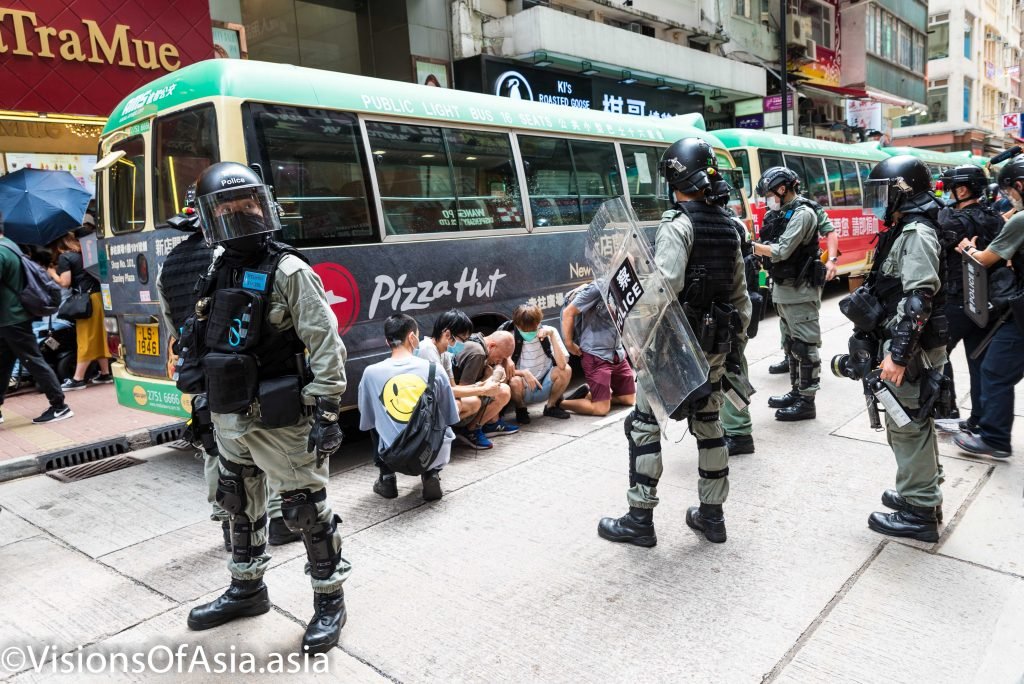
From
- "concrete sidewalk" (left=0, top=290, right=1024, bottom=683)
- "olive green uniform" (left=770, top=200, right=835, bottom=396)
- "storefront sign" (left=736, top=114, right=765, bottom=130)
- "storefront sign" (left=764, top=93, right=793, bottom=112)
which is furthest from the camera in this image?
"storefront sign" (left=736, top=114, right=765, bottom=130)

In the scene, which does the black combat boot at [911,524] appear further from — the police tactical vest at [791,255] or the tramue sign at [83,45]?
the tramue sign at [83,45]

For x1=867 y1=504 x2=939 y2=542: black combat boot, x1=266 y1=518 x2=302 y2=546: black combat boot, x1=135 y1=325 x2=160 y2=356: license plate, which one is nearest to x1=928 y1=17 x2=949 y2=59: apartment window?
x1=867 y1=504 x2=939 y2=542: black combat boot

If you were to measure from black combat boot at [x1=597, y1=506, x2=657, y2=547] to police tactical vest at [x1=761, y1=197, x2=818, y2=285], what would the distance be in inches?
120

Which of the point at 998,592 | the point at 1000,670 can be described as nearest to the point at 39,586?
the point at 1000,670

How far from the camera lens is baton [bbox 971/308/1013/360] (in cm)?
449

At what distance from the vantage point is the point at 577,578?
10.9 feet

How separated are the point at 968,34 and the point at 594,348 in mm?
47216

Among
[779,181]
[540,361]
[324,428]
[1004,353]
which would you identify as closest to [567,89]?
[779,181]

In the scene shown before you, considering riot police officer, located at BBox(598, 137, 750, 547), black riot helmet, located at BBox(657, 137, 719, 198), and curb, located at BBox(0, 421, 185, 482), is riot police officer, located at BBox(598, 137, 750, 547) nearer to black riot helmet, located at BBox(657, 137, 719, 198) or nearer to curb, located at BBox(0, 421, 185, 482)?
black riot helmet, located at BBox(657, 137, 719, 198)

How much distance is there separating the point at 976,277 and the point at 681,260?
242 cm

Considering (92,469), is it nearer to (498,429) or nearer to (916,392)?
(498,429)

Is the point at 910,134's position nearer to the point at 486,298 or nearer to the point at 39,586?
the point at 486,298

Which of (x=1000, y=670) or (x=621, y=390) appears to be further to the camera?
(x=621, y=390)

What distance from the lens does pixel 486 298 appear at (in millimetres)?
6352
